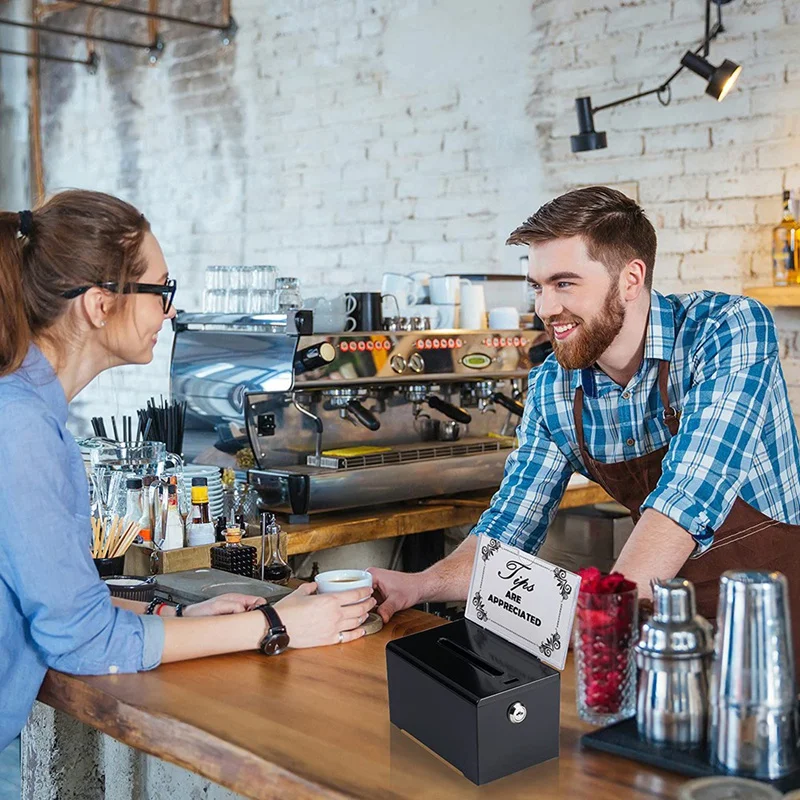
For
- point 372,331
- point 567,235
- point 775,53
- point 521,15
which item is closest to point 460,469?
point 372,331

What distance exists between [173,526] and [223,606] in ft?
2.65

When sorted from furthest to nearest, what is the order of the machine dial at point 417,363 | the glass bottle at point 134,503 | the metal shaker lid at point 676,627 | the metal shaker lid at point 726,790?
the machine dial at point 417,363 → the glass bottle at point 134,503 → the metal shaker lid at point 676,627 → the metal shaker lid at point 726,790

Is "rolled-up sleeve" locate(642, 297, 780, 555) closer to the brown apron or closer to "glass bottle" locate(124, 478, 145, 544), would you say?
the brown apron

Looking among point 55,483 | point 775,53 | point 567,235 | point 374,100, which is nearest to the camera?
point 55,483

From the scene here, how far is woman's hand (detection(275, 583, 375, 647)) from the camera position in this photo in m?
1.93

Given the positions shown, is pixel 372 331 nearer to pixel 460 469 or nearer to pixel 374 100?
pixel 460 469

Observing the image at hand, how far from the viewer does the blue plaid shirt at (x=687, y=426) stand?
2094 mm

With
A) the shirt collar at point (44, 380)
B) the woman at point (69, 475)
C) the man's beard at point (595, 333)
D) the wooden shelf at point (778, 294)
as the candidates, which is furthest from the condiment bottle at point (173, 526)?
the wooden shelf at point (778, 294)

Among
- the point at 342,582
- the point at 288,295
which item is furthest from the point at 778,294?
the point at 342,582

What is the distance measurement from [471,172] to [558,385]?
308cm

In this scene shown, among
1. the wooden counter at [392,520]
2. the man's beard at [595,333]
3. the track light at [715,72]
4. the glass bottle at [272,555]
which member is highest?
the track light at [715,72]

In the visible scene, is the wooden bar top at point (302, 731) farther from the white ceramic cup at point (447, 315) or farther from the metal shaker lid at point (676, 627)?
the white ceramic cup at point (447, 315)

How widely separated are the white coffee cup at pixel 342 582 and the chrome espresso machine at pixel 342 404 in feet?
4.80

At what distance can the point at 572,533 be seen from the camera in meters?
4.34
